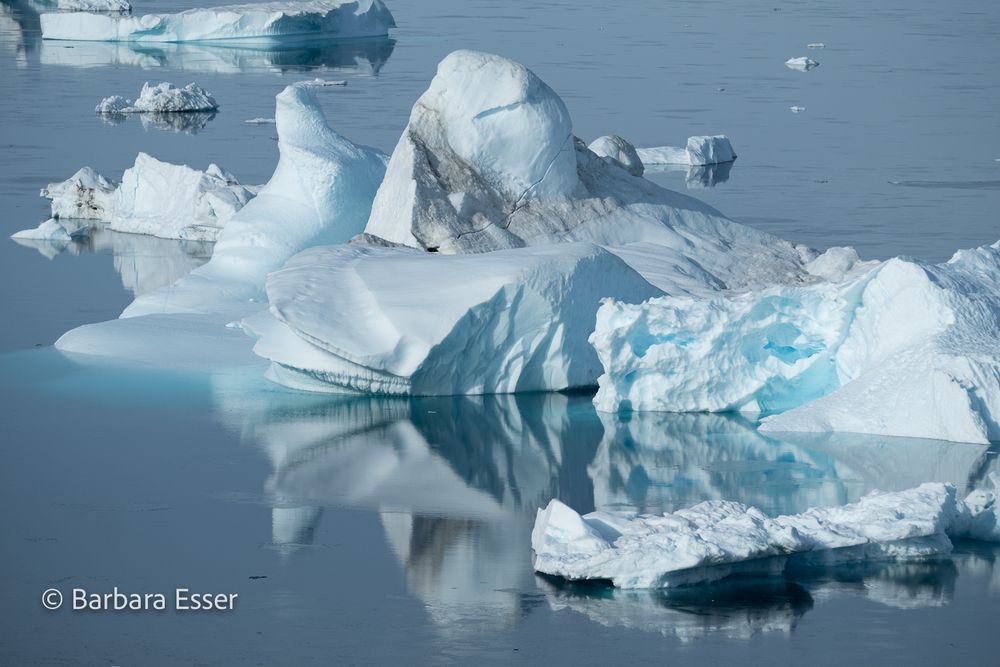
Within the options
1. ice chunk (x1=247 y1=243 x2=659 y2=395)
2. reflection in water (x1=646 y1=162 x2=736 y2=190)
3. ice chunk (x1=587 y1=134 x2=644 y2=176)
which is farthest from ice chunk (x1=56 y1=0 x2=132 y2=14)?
ice chunk (x1=247 y1=243 x2=659 y2=395)

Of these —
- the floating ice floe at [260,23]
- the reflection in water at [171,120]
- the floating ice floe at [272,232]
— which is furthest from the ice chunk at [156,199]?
the floating ice floe at [260,23]

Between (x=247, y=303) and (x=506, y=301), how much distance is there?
280cm

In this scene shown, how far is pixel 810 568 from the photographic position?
6805mm

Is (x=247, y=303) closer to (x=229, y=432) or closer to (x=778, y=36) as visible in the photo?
(x=229, y=432)

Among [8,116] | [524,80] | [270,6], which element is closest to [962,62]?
[270,6]

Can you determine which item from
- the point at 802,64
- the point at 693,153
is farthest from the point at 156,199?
the point at 802,64

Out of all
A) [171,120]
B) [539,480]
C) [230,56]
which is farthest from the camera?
[230,56]

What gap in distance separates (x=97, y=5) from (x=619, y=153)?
25.0 meters

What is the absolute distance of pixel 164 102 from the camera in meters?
22.5

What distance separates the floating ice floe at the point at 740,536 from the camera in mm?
6512

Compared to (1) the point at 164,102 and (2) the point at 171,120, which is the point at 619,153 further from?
(1) the point at 164,102

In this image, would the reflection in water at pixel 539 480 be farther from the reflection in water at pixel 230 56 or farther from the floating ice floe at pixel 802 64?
the reflection in water at pixel 230 56

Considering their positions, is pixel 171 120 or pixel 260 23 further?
pixel 260 23

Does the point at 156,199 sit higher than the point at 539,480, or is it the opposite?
the point at 156,199
